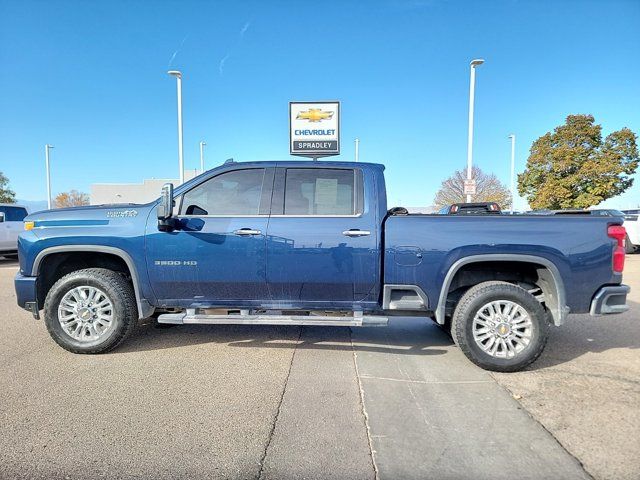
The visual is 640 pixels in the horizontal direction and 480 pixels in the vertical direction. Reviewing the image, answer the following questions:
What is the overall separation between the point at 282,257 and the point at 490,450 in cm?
235

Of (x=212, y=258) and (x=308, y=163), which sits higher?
(x=308, y=163)

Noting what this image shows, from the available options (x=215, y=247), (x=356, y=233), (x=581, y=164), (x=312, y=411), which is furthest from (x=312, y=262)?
(x=581, y=164)

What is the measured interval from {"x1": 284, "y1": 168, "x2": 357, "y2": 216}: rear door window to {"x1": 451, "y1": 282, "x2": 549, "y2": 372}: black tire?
1.47 metres

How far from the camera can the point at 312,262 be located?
3857 millimetres

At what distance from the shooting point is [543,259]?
3.70 m

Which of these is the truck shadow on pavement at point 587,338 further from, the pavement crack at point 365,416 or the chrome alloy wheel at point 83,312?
the chrome alloy wheel at point 83,312

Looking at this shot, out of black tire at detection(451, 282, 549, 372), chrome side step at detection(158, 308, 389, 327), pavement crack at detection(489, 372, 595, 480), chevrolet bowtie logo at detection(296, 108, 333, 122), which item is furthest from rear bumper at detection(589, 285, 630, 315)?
chevrolet bowtie logo at detection(296, 108, 333, 122)

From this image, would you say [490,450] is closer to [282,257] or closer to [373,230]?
[373,230]

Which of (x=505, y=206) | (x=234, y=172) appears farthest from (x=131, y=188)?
(x=234, y=172)

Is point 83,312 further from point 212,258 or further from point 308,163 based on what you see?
point 308,163

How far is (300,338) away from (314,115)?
46.6 ft

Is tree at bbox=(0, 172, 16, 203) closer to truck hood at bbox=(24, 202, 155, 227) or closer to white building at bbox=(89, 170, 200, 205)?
white building at bbox=(89, 170, 200, 205)

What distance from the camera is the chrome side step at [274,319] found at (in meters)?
3.78

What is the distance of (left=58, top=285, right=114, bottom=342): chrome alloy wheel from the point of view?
4.09 m
